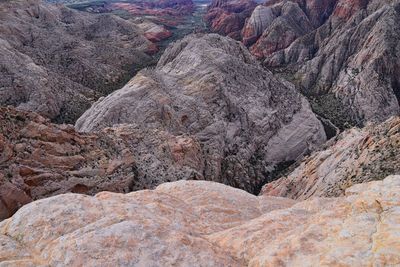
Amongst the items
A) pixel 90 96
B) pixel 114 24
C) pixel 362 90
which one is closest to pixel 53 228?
pixel 90 96

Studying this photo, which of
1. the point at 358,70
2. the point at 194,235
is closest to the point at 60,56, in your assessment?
the point at 358,70

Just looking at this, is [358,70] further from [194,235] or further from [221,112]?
[194,235]

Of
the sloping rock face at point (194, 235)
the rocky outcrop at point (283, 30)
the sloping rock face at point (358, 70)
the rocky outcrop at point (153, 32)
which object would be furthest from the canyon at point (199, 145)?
the rocky outcrop at point (153, 32)

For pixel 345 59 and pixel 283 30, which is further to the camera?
pixel 283 30

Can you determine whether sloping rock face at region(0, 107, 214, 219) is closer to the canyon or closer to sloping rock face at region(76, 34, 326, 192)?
the canyon

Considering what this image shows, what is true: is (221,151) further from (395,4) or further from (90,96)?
(395,4)

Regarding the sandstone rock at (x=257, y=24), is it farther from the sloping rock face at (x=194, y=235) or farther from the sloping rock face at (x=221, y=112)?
the sloping rock face at (x=194, y=235)
